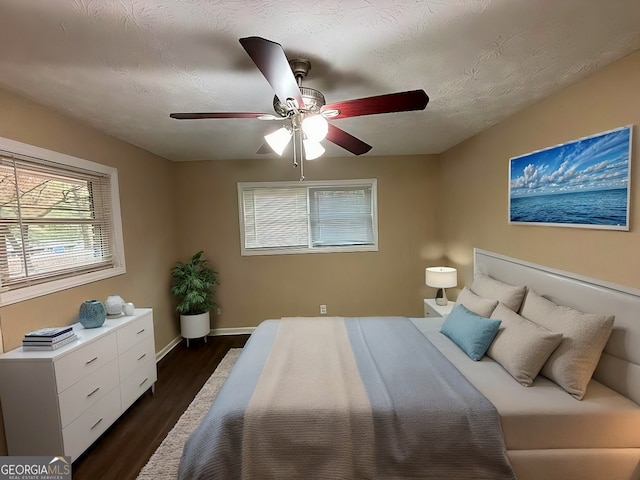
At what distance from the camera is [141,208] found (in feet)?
11.3

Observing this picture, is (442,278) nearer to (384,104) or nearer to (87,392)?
(384,104)

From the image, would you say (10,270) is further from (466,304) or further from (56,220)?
(466,304)

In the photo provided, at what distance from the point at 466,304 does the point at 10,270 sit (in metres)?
3.44

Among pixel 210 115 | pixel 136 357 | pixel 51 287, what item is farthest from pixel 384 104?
pixel 136 357

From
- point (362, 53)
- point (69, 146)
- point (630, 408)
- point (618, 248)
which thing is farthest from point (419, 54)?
point (69, 146)

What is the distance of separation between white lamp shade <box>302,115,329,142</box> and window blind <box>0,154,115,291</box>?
2.02 metres

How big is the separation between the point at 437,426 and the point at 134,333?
246 cm

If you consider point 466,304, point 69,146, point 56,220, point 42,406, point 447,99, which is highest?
point 447,99

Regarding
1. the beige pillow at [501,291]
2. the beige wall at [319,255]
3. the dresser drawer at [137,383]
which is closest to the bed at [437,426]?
the beige pillow at [501,291]

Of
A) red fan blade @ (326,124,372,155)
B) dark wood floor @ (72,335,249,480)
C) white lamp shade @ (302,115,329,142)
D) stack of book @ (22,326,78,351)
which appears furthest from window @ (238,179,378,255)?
white lamp shade @ (302,115,329,142)

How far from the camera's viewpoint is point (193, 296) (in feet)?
12.5

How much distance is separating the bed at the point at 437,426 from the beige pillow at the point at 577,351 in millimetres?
22

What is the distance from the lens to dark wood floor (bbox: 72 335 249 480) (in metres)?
2.03

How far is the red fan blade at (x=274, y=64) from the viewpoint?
3.75ft
